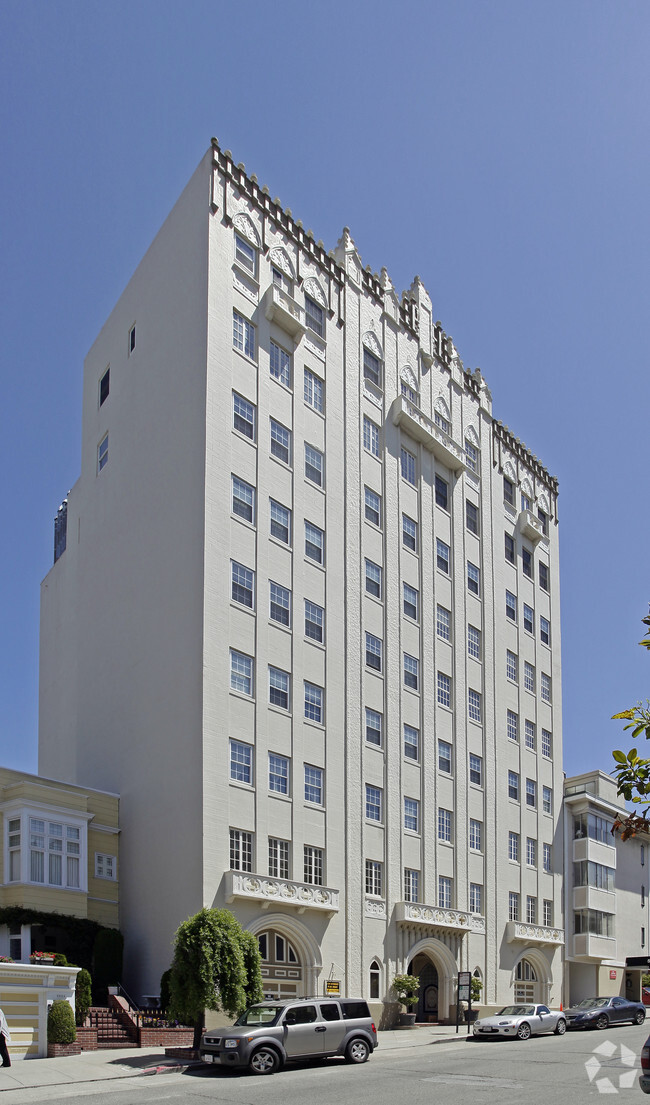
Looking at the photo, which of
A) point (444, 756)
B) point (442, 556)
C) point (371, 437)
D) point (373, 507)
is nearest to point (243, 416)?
point (373, 507)

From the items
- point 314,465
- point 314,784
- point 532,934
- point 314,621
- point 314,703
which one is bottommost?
point 532,934

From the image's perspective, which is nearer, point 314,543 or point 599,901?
point 314,543

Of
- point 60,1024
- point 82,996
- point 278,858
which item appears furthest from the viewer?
point 278,858

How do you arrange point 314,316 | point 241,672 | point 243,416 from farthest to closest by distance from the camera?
point 314,316
point 243,416
point 241,672

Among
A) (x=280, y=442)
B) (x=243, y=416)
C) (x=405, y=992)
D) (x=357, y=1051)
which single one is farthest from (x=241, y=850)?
(x=243, y=416)

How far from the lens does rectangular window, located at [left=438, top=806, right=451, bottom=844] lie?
46438 mm

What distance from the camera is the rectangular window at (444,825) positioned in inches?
1828

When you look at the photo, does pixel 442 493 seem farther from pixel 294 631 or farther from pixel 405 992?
pixel 405 992

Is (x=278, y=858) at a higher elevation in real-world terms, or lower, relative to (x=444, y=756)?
lower

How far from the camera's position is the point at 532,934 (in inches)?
2012

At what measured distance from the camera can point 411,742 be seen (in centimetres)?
4547

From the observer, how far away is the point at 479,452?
5616cm

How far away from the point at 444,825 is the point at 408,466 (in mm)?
16354

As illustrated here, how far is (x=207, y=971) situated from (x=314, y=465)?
21410mm
